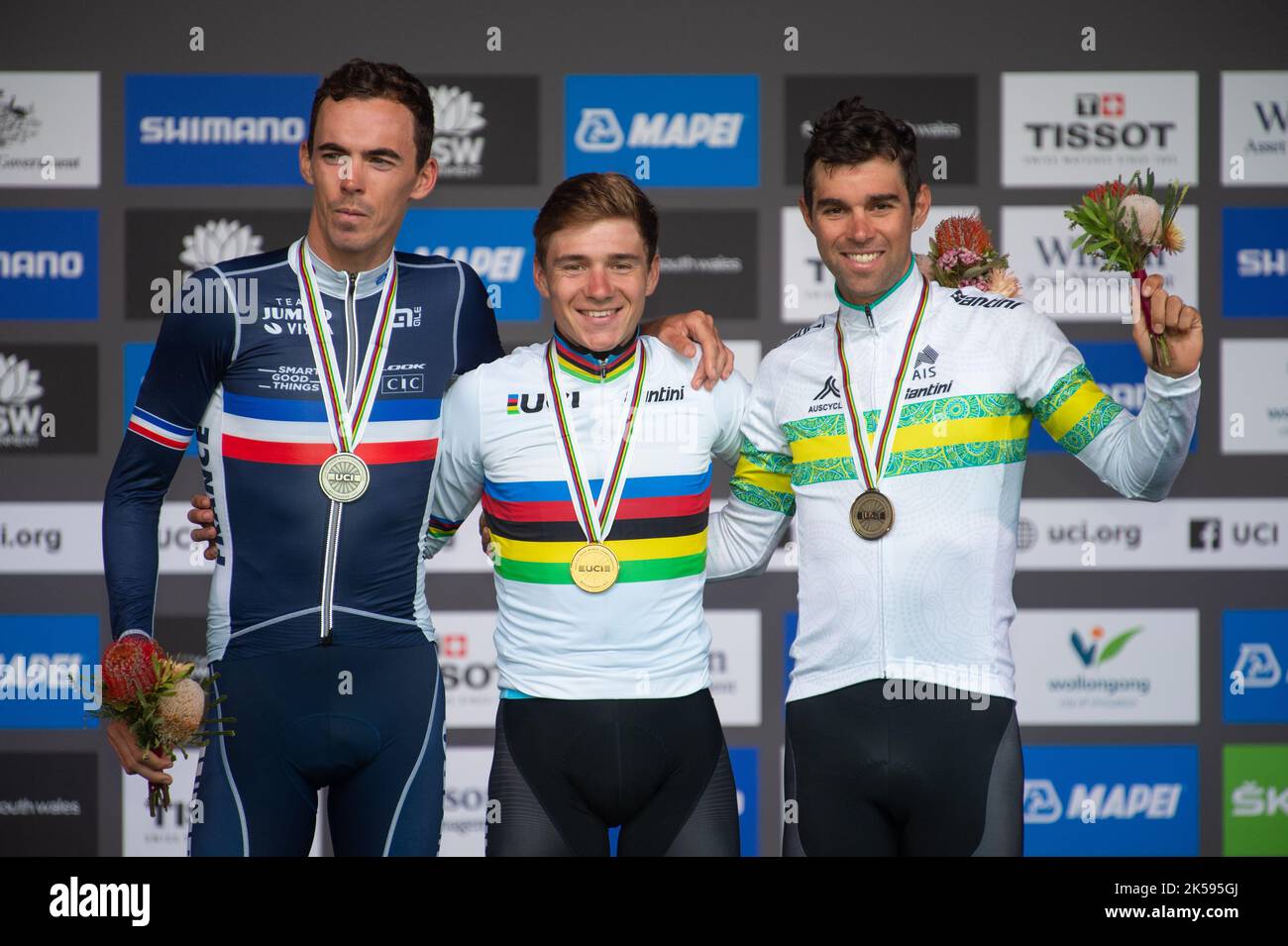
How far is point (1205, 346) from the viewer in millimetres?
3537

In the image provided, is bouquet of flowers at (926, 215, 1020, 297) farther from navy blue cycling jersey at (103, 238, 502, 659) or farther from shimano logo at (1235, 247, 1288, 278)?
shimano logo at (1235, 247, 1288, 278)

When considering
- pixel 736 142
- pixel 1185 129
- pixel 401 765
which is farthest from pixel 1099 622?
pixel 401 765

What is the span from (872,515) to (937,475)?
0.12 m

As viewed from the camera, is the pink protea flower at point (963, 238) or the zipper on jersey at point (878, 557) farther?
the pink protea flower at point (963, 238)

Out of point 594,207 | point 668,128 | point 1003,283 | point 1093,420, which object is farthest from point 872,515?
point 668,128

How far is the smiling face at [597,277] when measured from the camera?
6.57ft

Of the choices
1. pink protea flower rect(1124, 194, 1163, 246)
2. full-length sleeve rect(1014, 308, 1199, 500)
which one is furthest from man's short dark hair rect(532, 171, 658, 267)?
pink protea flower rect(1124, 194, 1163, 246)

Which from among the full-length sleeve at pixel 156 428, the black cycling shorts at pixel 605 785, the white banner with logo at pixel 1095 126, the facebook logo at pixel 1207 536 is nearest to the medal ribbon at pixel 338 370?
the full-length sleeve at pixel 156 428

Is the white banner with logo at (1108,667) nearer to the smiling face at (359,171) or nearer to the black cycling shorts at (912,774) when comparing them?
the black cycling shorts at (912,774)

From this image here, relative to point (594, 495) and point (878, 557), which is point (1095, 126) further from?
point (594, 495)

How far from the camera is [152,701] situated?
6.23 ft

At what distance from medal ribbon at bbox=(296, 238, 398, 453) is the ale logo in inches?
92.0

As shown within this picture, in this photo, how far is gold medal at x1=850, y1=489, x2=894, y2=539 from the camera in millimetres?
1959

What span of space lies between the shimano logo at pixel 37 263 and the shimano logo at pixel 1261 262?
11.0ft
